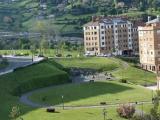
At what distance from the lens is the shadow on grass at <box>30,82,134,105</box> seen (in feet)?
360

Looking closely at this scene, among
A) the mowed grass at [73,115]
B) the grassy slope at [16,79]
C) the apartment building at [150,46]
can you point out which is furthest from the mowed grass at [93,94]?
the apartment building at [150,46]

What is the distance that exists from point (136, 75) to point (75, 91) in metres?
35.3

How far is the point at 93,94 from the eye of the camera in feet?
378

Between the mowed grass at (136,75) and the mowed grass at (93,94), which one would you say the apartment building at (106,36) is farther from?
the mowed grass at (93,94)

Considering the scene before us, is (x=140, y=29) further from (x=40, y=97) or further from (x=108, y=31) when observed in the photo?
(x=40, y=97)

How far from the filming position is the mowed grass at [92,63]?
526 ft

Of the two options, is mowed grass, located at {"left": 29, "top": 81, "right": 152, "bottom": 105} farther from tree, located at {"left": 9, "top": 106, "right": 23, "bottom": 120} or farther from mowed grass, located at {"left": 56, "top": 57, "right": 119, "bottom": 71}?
mowed grass, located at {"left": 56, "top": 57, "right": 119, "bottom": 71}

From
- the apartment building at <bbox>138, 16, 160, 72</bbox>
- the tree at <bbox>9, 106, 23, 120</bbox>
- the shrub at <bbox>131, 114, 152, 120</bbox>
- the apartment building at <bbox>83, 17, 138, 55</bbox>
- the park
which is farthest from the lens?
the apartment building at <bbox>83, 17, 138, 55</bbox>

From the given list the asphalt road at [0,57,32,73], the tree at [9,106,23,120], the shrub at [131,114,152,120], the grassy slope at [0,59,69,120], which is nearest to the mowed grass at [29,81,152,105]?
the grassy slope at [0,59,69,120]

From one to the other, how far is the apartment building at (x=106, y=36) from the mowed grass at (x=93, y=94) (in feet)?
212

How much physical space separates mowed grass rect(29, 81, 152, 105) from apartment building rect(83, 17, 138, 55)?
64.7m

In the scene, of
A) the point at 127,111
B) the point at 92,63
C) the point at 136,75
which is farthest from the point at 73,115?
the point at 92,63

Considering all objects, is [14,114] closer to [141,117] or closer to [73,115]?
[73,115]

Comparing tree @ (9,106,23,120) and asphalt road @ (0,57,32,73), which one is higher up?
tree @ (9,106,23,120)
